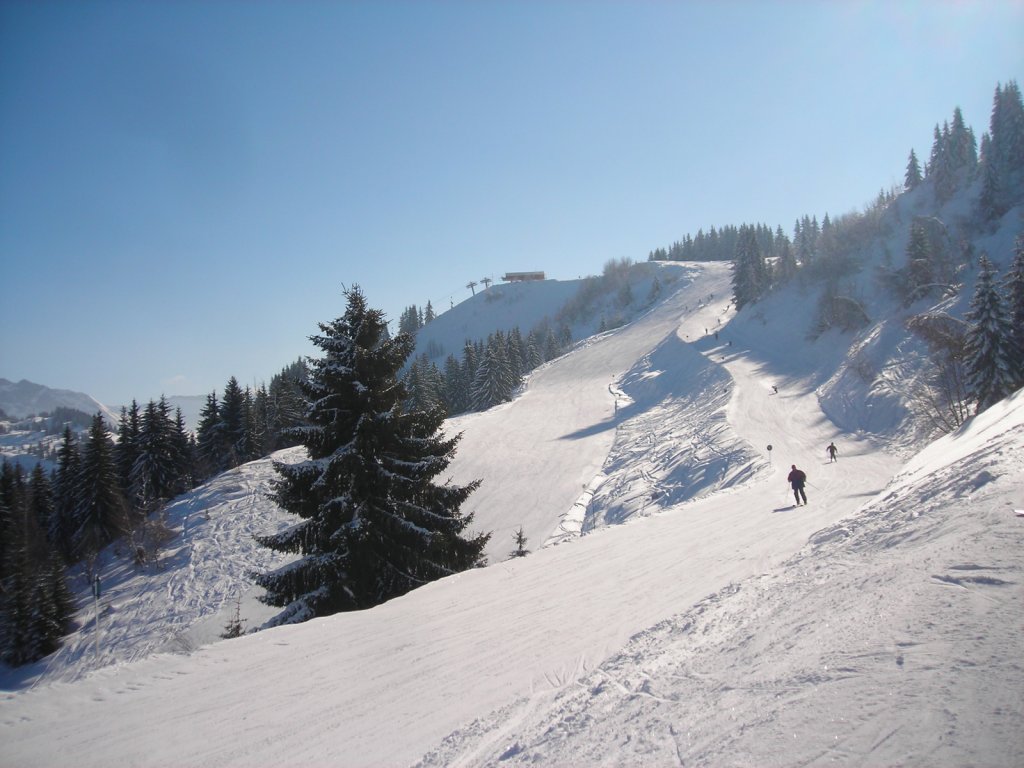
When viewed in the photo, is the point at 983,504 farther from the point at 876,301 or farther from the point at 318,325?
the point at 876,301

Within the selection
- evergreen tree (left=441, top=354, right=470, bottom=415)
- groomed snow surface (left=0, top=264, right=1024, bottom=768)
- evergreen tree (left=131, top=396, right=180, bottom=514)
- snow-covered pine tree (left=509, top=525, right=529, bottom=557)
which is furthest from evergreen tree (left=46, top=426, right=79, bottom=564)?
groomed snow surface (left=0, top=264, right=1024, bottom=768)

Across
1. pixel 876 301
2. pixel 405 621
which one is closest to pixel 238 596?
pixel 405 621

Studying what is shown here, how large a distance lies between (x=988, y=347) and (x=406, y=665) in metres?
31.0

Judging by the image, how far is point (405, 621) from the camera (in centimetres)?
830

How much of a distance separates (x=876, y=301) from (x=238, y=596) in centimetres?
6934

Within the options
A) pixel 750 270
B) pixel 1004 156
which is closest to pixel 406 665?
pixel 750 270

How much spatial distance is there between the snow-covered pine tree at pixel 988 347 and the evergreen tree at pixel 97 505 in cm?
5475

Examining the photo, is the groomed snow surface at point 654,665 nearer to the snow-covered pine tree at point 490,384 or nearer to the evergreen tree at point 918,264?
the snow-covered pine tree at point 490,384

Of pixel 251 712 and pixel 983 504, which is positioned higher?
pixel 983 504

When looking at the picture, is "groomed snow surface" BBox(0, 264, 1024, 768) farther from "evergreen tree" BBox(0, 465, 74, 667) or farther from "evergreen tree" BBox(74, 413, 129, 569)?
"evergreen tree" BBox(74, 413, 129, 569)

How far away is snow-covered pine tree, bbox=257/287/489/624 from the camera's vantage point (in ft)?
35.8

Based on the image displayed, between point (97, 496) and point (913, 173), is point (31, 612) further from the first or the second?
point (913, 173)

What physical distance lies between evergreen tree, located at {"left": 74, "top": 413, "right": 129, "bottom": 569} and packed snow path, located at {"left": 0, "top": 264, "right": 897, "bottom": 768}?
129 ft

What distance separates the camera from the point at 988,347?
79.4 ft
